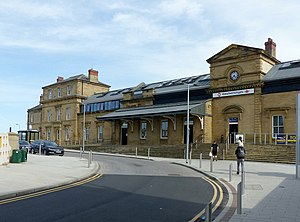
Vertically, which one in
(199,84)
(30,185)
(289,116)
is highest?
(199,84)

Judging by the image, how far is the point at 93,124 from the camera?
5384 centimetres

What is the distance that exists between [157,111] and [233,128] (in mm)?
8834

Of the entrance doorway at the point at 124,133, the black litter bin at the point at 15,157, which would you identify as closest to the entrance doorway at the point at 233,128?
the entrance doorway at the point at 124,133

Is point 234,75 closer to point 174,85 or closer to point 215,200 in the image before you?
point 174,85

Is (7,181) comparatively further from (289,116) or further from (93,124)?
(93,124)

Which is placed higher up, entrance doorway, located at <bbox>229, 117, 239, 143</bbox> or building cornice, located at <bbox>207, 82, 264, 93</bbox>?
building cornice, located at <bbox>207, 82, 264, 93</bbox>

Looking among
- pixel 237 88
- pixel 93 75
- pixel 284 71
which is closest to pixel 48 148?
pixel 237 88

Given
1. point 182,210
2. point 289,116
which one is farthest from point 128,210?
point 289,116

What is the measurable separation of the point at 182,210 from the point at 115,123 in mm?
39787

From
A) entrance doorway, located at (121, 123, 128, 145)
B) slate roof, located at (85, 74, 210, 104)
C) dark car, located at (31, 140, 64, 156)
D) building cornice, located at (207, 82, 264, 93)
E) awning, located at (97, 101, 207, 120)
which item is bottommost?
dark car, located at (31, 140, 64, 156)

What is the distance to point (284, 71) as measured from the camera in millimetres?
33656

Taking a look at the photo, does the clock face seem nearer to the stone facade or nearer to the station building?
the station building

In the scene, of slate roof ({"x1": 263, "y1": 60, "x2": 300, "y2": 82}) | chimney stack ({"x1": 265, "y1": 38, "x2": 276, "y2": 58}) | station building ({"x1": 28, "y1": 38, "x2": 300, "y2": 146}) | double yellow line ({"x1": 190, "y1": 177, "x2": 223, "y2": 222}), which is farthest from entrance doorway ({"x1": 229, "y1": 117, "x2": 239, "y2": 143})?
double yellow line ({"x1": 190, "y1": 177, "x2": 223, "y2": 222})

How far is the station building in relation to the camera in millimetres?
32250
